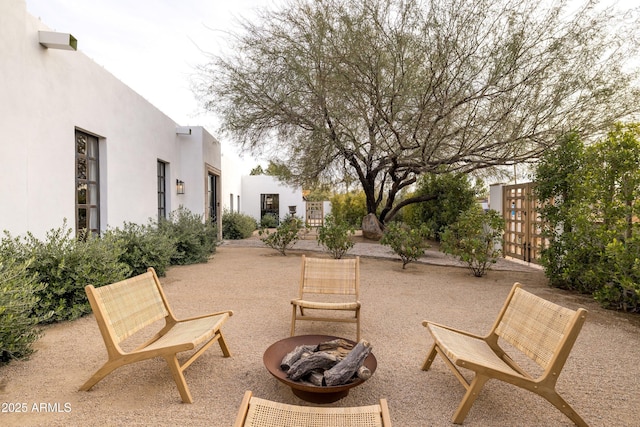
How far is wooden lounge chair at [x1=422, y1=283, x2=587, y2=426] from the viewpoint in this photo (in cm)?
204

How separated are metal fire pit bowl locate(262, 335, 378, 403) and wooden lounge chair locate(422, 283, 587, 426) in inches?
21.4

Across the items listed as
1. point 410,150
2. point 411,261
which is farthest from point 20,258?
point 410,150

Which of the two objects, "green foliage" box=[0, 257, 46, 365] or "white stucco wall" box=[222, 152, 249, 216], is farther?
"white stucco wall" box=[222, 152, 249, 216]

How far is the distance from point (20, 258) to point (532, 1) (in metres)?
8.01

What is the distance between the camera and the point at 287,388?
8.25ft

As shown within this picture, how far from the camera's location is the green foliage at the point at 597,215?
13.8ft

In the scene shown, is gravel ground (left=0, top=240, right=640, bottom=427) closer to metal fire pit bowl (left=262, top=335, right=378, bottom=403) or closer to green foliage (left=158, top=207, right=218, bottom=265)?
metal fire pit bowl (left=262, top=335, right=378, bottom=403)

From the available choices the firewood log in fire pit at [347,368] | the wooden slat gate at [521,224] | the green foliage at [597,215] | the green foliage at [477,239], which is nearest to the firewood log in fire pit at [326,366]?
the firewood log in fire pit at [347,368]

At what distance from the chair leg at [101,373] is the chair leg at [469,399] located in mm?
1988

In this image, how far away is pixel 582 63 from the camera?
6613mm

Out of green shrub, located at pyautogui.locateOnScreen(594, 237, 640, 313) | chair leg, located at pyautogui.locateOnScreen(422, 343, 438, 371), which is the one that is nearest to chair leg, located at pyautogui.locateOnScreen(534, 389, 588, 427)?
chair leg, located at pyautogui.locateOnScreen(422, 343, 438, 371)

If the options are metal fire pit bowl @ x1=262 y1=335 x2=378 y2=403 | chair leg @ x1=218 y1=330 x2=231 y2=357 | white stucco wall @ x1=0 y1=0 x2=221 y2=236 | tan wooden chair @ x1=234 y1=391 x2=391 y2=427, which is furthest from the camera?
white stucco wall @ x1=0 y1=0 x2=221 y2=236

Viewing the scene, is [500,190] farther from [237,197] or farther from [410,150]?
[237,197]

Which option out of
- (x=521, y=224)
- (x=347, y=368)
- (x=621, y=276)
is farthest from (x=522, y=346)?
(x=521, y=224)
